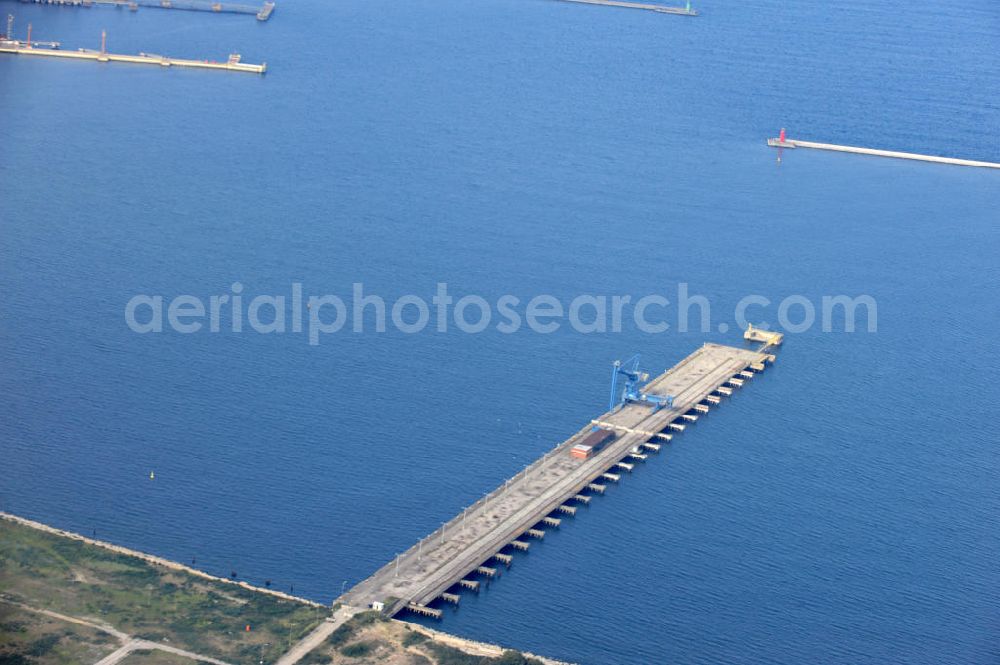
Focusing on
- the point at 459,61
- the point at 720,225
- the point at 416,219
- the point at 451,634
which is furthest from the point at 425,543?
the point at 459,61

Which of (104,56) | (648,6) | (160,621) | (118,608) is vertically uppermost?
(648,6)

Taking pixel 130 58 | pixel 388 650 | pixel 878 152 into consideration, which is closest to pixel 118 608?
pixel 388 650

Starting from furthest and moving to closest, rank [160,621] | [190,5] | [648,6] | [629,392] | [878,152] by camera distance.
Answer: [648,6] → [190,5] → [878,152] → [629,392] → [160,621]

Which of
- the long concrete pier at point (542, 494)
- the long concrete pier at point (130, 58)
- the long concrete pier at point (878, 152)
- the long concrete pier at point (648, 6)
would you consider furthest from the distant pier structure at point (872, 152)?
the long concrete pier at point (648, 6)

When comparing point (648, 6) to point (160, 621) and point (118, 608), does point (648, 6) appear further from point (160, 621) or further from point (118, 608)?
point (160, 621)

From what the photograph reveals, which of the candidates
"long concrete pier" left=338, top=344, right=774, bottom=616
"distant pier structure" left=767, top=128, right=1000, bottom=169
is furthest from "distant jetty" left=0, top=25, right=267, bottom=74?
"long concrete pier" left=338, top=344, right=774, bottom=616

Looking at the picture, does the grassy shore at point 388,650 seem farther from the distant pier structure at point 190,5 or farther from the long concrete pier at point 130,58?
the distant pier structure at point 190,5

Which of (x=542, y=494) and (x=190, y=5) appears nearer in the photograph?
(x=542, y=494)

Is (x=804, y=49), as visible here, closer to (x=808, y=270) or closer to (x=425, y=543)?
(x=808, y=270)
